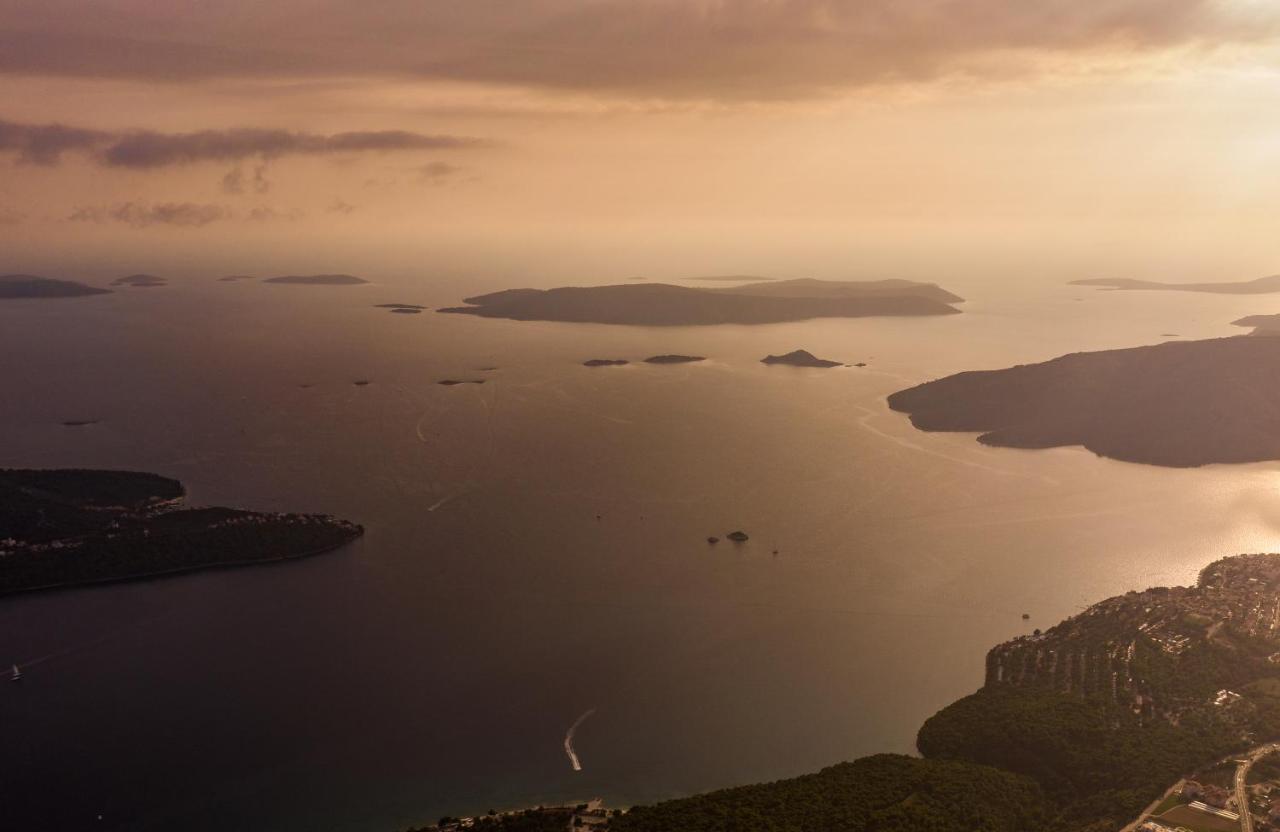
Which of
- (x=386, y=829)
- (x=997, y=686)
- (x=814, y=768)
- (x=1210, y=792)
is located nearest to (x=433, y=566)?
(x=386, y=829)

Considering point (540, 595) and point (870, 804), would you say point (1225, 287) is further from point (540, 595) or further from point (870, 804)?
point (870, 804)

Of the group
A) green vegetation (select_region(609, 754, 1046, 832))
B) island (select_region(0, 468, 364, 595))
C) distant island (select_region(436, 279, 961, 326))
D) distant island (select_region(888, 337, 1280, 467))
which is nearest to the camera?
green vegetation (select_region(609, 754, 1046, 832))

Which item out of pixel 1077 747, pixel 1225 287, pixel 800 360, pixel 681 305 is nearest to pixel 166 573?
pixel 1077 747

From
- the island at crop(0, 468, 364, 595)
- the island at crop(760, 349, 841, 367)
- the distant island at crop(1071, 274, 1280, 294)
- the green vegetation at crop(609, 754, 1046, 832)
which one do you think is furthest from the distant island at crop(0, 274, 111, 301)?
the distant island at crop(1071, 274, 1280, 294)

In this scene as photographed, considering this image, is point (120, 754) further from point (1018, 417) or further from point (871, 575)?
point (1018, 417)

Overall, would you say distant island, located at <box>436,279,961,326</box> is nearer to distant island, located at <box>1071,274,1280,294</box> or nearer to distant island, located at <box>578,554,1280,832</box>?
distant island, located at <box>1071,274,1280,294</box>
